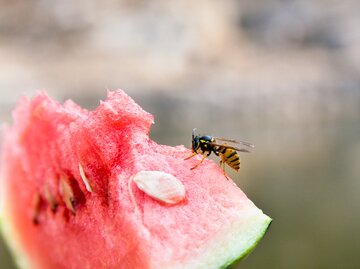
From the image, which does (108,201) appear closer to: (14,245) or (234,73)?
(14,245)

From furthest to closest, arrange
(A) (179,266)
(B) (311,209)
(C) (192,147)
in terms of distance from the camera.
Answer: (B) (311,209), (C) (192,147), (A) (179,266)

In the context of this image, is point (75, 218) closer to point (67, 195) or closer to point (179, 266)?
point (67, 195)

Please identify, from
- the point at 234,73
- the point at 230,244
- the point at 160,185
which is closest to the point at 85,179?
the point at 160,185

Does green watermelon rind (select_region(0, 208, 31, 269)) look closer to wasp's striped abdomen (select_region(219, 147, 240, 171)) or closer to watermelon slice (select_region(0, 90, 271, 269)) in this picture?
watermelon slice (select_region(0, 90, 271, 269))

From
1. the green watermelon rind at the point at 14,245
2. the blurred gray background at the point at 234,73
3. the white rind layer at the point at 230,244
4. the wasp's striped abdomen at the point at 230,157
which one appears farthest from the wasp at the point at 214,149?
the blurred gray background at the point at 234,73

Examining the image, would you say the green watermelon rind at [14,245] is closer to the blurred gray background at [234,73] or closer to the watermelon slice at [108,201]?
the watermelon slice at [108,201]

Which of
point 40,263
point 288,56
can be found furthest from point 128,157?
point 288,56
